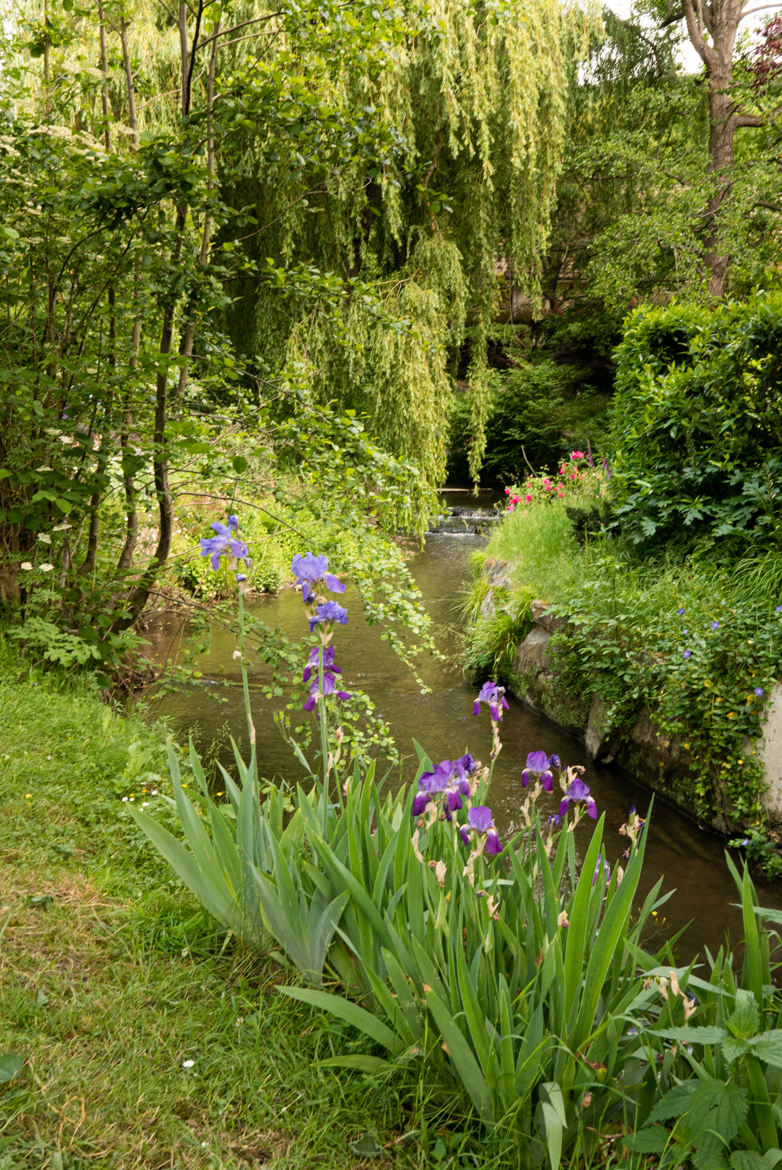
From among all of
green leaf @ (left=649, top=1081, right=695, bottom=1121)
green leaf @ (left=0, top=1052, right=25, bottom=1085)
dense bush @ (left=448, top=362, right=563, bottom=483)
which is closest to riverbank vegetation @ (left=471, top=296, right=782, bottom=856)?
green leaf @ (left=649, top=1081, right=695, bottom=1121)

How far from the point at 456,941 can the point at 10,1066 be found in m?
0.90

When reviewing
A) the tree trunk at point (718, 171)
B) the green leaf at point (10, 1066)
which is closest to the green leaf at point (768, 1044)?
the green leaf at point (10, 1066)

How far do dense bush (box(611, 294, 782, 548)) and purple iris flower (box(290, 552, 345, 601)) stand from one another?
3.82 m

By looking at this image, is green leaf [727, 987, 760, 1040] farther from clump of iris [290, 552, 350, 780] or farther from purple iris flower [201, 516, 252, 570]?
purple iris flower [201, 516, 252, 570]

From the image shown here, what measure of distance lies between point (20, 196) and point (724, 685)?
13.2 feet

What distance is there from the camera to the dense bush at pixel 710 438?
518cm

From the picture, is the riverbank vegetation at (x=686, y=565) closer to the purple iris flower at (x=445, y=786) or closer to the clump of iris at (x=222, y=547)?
the purple iris flower at (x=445, y=786)

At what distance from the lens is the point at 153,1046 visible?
1735mm

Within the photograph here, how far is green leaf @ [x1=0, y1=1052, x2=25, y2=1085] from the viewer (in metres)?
1.51

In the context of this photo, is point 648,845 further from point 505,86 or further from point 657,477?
point 505,86

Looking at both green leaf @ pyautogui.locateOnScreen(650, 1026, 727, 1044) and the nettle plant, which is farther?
the nettle plant

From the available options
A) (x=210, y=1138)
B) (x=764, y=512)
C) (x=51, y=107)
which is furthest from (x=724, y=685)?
(x=51, y=107)

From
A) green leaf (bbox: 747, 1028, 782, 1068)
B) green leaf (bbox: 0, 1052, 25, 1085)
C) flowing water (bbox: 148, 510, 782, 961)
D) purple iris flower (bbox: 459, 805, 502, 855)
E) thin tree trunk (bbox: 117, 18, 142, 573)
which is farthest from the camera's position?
flowing water (bbox: 148, 510, 782, 961)

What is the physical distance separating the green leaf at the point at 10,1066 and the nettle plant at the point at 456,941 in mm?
516
